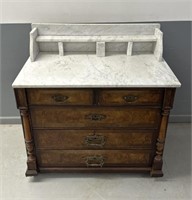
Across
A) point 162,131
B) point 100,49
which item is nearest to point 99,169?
point 162,131

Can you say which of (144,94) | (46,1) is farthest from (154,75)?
(46,1)

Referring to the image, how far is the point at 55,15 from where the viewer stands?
5.40 feet

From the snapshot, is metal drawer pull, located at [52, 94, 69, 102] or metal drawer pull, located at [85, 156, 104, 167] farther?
metal drawer pull, located at [85, 156, 104, 167]

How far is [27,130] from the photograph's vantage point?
4.68 feet

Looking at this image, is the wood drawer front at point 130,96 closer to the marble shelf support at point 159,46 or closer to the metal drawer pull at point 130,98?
the metal drawer pull at point 130,98

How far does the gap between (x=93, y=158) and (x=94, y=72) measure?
57 cm

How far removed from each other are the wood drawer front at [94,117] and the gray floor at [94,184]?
42 centimetres

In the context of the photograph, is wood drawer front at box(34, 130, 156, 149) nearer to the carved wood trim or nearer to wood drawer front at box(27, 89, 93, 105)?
the carved wood trim

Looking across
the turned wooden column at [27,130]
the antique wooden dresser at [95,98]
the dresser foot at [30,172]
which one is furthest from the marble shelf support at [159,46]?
the dresser foot at [30,172]

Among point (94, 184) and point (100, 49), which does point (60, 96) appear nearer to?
point (100, 49)

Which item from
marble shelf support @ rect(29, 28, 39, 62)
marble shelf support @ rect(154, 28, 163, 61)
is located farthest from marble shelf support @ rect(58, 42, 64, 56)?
marble shelf support @ rect(154, 28, 163, 61)

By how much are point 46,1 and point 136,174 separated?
1340 mm

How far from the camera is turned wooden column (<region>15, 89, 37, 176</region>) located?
4.32ft

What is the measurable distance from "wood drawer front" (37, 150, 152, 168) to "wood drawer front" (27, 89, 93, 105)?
370 mm
